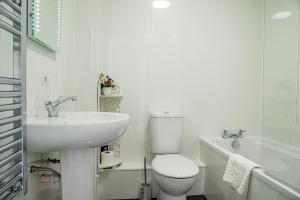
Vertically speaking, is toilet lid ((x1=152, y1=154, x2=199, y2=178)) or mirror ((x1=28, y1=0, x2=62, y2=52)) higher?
mirror ((x1=28, y1=0, x2=62, y2=52))

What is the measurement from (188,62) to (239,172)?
1271 mm

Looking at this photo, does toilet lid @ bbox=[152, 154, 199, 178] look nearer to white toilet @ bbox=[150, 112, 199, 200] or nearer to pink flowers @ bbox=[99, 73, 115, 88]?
white toilet @ bbox=[150, 112, 199, 200]

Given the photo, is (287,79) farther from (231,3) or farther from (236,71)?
(231,3)

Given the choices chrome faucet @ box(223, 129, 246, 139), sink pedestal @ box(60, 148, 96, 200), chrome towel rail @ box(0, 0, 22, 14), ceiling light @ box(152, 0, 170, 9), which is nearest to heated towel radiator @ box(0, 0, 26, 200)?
chrome towel rail @ box(0, 0, 22, 14)

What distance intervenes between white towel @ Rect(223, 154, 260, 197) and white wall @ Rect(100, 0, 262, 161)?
79 cm

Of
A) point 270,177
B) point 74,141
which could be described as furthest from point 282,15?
point 74,141

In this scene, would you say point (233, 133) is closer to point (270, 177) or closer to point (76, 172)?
point (270, 177)

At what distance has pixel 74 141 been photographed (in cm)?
92

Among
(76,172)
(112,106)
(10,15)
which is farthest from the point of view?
(112,106)

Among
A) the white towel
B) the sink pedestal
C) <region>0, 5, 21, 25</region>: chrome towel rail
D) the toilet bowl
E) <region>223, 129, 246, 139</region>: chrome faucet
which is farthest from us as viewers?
<region>223, 129, 246, 139</region>: chrome faucet

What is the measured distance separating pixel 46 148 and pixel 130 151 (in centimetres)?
141

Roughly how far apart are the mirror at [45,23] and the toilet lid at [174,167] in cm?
121

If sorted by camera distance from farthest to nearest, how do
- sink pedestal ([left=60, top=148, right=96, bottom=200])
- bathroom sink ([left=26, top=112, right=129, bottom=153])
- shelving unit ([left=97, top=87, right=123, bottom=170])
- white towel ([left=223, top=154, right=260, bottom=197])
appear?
shelving unit ([left=97, top=87, right=123, bottom=170]) → white towel ([left=223, top=154, right=260, bottom=197]) → sink pedestal ([left=60, top=148, right=96, bottom=200]) → bathroom sink ([left=26, top=112, right=129, bottom=153])

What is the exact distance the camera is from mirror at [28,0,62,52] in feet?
3.79
